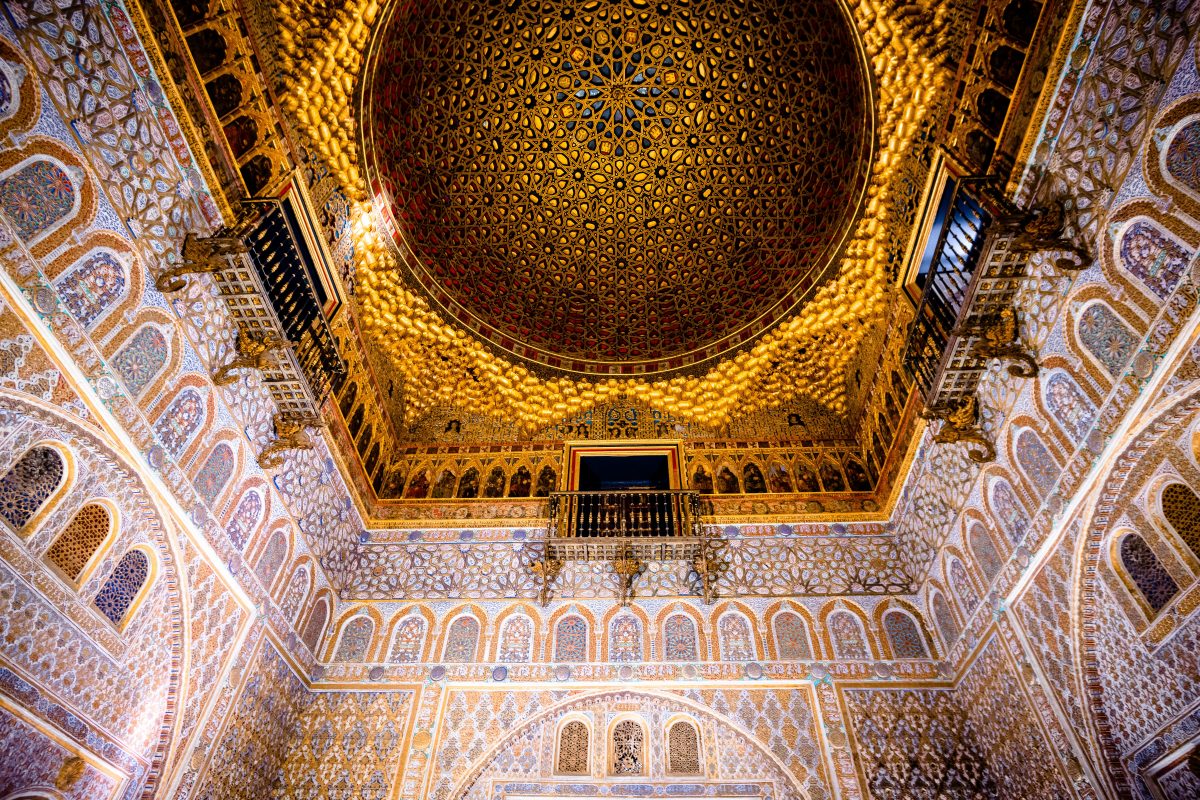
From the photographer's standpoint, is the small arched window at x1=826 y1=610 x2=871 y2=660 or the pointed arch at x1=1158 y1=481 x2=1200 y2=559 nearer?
the pointed arch at x1=1158 y1=481 x2=1200 y2=559

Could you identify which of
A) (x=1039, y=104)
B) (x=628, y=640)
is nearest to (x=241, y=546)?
(x=628, y=640)

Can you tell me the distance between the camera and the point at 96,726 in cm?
442

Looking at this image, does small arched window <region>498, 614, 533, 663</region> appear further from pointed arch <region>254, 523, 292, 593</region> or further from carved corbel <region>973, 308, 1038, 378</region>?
carved corbel <region>973, 308, 1038, 378</region>

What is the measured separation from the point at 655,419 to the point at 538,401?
5.78ft

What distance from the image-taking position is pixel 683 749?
20.6ft

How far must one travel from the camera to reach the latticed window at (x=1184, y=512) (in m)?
4.02

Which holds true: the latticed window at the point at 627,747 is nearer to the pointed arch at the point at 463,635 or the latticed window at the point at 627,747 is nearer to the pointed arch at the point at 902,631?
the pointed arch at the point at 463,635

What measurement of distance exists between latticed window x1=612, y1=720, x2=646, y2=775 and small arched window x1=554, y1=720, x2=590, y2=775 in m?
0.29

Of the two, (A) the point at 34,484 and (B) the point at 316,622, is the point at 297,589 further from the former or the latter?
(A) the point at 34,484

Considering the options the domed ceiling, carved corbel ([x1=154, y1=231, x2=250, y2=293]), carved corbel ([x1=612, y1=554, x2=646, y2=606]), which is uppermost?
the domed ceiling

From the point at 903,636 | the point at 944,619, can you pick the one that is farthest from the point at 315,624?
the point at 944,619

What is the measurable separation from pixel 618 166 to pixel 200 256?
19.4 feet

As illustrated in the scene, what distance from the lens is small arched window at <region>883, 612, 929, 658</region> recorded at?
680 centimetres

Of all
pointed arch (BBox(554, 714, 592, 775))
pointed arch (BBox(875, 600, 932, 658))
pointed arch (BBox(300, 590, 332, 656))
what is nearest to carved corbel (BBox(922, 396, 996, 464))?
pointed arch (BBox(875, 600, 932, 658))
